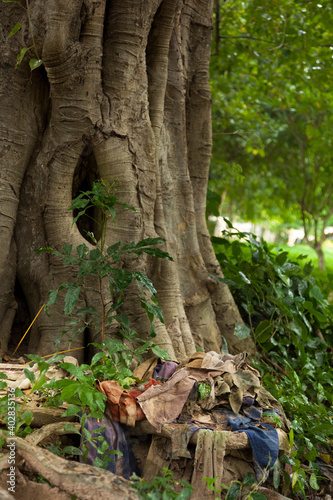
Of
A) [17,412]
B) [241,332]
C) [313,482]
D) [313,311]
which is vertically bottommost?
[313,482]

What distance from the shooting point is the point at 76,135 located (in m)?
3.17

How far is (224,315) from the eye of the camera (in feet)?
13.5

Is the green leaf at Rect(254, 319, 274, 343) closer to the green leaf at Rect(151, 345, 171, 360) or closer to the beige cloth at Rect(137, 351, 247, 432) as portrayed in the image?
the beige cloth at Rect(137, 351, 247, 432)

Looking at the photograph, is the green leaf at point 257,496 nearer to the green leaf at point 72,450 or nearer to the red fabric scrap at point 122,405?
the red fabric scrap at point 122,405

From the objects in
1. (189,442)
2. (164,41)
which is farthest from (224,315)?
(164,41)

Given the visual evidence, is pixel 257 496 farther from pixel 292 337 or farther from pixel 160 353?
pixel 292 337

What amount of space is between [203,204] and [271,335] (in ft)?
4.39

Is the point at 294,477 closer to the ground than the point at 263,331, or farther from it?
closer to the ground

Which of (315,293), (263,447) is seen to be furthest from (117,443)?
(315,293)

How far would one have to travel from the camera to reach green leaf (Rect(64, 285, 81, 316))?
248 centimetres

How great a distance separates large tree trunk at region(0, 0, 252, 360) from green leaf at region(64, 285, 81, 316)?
51 centimetres

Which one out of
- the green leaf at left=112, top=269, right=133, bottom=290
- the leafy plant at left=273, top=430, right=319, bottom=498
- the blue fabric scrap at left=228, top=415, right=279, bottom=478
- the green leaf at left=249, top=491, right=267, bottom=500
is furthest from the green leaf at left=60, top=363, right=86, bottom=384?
the leafy plant at left=273, top=430, right=319, bottom=498

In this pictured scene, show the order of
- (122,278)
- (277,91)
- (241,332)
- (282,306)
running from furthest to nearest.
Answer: (277,91) < (282,306) < (241,332) < (122,278)

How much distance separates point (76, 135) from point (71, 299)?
1232mm
